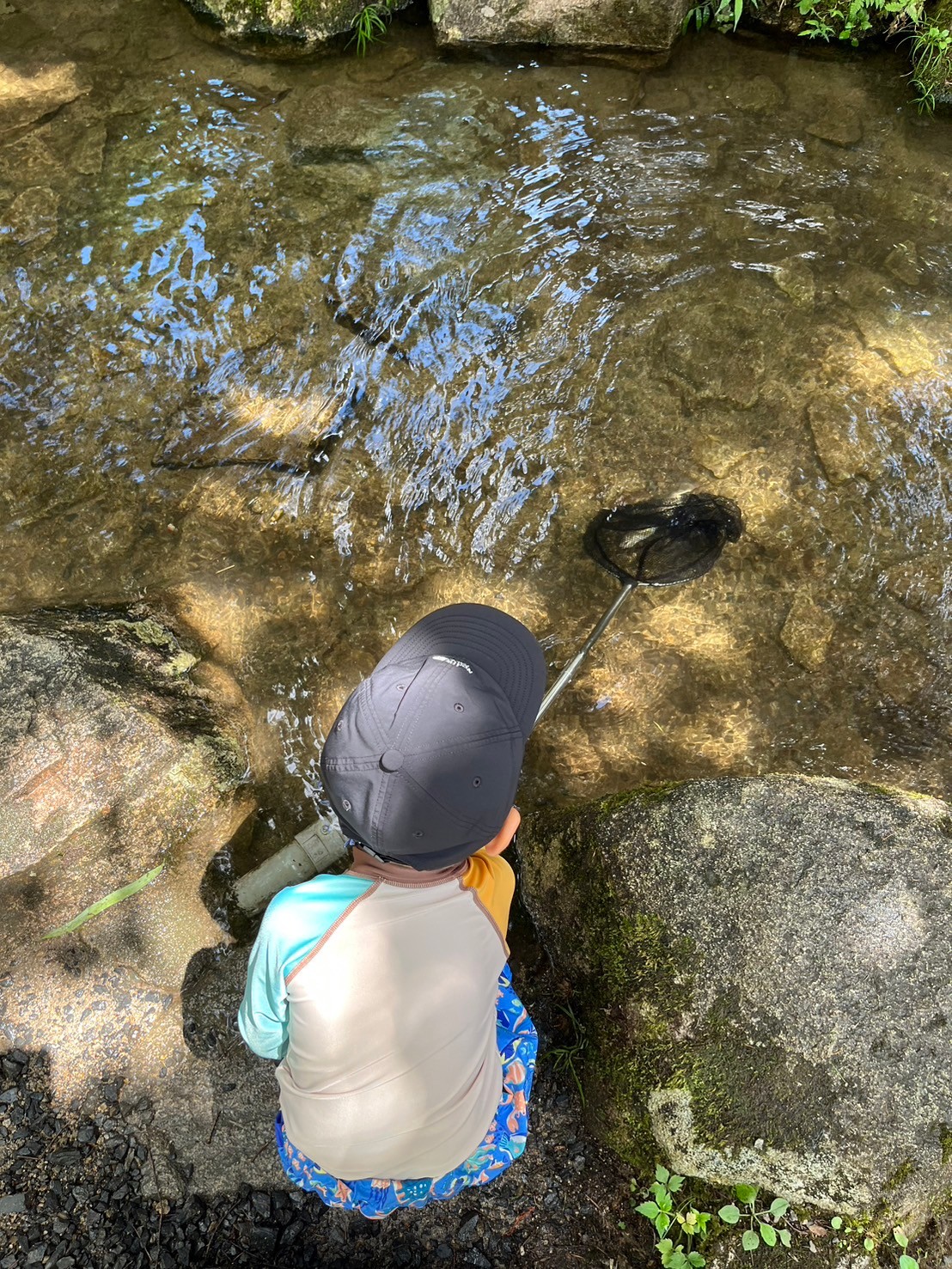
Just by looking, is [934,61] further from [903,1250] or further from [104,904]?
[104,904]

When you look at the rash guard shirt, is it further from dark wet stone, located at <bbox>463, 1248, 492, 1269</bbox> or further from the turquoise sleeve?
dark wet stone, located at <bbox>463, 1248, 492, 1269</bbox>

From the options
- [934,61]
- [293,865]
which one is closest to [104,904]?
[293,865]

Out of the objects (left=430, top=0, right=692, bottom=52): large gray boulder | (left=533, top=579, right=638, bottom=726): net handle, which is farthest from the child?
(left=430, top=0, right=692, bottom=52): large gray boulder

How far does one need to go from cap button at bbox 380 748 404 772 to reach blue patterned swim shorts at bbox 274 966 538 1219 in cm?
106

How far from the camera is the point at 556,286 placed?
379cm

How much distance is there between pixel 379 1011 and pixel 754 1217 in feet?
4.57

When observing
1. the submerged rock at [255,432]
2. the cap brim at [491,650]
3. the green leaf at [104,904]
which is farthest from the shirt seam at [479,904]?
the submerged rock at [255,432]

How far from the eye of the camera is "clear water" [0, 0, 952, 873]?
326 cm

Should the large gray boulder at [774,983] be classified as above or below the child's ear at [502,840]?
below

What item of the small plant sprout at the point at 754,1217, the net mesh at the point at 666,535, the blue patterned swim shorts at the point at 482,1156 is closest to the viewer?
the blue patterned swim shorts at the point at 482,1156

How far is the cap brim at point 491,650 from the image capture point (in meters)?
2.08

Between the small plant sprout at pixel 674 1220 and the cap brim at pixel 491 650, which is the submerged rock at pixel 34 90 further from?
the small plant sprout at pixel 674 1220

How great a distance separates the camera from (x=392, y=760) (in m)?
1.76

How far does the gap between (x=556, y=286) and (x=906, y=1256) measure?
3.78m
